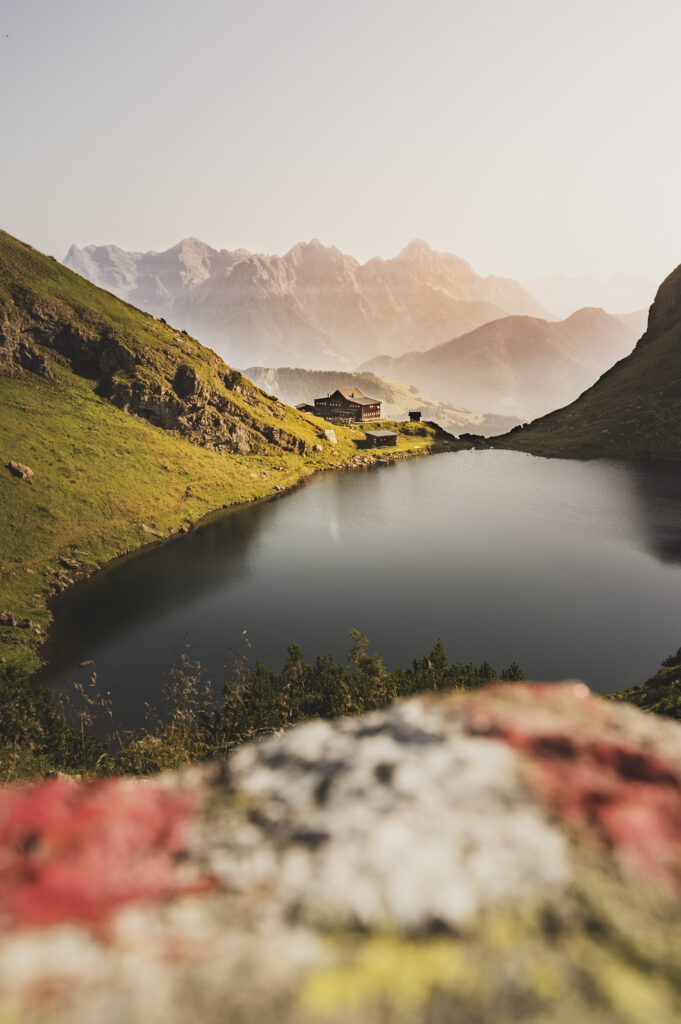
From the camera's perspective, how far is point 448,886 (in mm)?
3215

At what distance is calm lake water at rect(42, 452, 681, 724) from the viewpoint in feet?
135

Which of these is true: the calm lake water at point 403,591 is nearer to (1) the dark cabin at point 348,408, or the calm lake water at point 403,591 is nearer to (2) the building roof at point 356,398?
(1) the dark cabin at point 348,408

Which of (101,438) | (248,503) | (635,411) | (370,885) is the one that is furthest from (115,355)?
(635,411)

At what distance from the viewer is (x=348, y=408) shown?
577 ft

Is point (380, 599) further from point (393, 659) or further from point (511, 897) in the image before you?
point (511, 897)

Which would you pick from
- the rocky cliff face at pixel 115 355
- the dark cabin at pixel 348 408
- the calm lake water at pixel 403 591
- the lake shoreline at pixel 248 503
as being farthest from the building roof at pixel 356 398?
the calm lake water at pixel 403 591

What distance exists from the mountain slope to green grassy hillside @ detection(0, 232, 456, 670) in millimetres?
62862

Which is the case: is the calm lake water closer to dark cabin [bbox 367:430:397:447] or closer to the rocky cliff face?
the rocky cliff face

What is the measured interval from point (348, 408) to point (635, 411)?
312 feet

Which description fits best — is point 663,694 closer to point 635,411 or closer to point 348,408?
point 635,411

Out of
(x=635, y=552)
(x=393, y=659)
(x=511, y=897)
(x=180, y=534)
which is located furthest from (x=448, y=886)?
(x=180, y=534)

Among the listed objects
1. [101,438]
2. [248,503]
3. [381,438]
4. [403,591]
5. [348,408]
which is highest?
[348,408]

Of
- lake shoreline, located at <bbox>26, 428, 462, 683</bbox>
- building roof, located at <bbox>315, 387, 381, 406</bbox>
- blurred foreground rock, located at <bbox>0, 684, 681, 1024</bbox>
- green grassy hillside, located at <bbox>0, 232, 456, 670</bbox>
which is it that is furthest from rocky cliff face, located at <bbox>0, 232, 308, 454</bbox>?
blurred foreground rock, located at <bbox>0, 684, 681, 1024</bbox>

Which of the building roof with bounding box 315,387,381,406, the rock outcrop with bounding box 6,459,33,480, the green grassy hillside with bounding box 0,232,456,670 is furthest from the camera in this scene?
the building roof with bounding box 315,387,381,406
